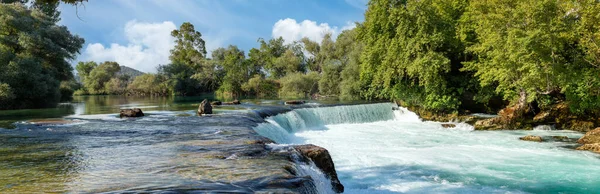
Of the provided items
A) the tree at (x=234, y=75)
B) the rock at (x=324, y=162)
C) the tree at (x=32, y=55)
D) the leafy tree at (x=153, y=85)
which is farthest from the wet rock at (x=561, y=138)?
the leafy tree at (x=153, y=85)

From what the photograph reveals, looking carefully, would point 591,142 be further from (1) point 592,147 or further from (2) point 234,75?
(2) point 234,75

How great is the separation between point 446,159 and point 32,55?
33.3 metres

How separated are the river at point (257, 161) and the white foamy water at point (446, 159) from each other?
31mm

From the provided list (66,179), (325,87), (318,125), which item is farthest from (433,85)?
(325,87)

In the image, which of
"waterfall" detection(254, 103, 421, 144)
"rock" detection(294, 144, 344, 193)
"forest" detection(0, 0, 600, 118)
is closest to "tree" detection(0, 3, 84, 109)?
"forest" detection(0, 0, 600, 118)

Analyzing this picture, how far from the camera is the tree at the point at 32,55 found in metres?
26.2

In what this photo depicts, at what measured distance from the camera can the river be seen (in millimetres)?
5902

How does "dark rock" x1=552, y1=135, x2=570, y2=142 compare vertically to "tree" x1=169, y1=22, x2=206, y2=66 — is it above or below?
below

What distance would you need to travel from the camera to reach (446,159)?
38.5 ft

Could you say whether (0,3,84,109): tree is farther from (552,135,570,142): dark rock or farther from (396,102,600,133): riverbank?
(552,135,570,142): dark rock

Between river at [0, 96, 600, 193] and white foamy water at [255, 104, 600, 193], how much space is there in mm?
31

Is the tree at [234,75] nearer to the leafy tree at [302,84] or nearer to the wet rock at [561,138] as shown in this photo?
the leafy tree at [302,84]

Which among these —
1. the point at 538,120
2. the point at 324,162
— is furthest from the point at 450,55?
the point at 324,162

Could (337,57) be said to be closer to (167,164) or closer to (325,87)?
(325,87)
